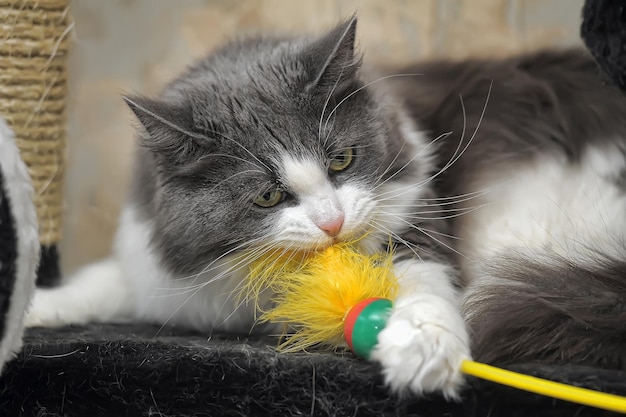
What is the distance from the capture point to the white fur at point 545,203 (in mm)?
1479

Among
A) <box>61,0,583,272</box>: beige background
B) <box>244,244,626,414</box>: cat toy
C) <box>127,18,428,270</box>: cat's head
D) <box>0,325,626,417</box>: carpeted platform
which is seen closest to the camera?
<box>0,325,626,417</box>: carpeted platform

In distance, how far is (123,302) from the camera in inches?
66.4

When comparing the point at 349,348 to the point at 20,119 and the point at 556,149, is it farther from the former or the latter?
the point at 20,119

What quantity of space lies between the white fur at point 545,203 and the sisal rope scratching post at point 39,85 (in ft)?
3.32

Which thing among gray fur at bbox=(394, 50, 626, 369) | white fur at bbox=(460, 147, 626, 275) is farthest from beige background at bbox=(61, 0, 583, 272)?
white fur at bbox=(460, 147, 626, 275)

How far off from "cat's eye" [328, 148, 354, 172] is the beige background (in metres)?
0.98

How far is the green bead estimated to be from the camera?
3.39 ft

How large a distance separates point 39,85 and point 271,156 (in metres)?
0.69

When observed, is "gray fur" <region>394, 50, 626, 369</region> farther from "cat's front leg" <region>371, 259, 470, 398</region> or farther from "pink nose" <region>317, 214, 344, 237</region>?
"pink nose" <region>317, 214, 344, 237</region>

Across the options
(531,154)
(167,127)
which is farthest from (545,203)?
(167,127)

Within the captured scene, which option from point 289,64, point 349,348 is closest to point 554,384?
point 349,348

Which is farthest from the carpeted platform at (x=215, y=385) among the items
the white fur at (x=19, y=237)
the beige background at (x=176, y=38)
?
the beige background at (x=176, y=38)

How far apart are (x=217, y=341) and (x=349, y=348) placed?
0.30 m

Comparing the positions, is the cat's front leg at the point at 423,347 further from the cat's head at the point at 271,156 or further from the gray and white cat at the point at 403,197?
the cat's head at the point at 271,156
